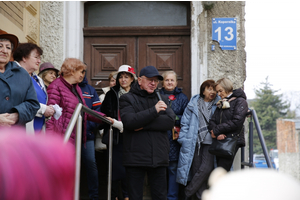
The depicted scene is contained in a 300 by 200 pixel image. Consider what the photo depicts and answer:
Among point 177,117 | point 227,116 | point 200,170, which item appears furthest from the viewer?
point 177,117

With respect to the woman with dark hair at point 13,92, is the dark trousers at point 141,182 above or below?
below

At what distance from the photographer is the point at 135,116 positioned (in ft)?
11.8

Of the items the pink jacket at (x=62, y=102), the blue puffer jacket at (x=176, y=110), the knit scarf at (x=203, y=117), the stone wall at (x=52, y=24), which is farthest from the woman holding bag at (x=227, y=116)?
the stone wall at (x=52, y=24)

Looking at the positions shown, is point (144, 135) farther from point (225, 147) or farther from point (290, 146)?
point (290, 146)

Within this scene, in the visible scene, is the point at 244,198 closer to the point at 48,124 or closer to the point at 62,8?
the point at 48,124

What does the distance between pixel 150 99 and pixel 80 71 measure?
84cm

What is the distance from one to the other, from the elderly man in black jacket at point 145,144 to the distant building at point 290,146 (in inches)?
801

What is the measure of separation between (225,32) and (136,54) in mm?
1493

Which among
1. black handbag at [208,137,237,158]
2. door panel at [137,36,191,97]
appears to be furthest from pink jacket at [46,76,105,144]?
door panel at [137,36,191,97]

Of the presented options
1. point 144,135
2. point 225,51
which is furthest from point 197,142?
point 225,51

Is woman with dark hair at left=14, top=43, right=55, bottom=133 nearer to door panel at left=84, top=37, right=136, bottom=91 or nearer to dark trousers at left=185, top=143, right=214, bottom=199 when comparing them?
dark trousers at left=185, top=143, right=214, bottom=199

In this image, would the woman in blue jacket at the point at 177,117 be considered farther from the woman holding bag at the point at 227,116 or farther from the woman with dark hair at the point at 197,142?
the woman holding bag at the point at 227,116

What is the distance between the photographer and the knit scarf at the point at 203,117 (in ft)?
15.6

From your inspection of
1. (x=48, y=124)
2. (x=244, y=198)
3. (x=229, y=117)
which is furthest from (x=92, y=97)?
(x=244, y=198)
